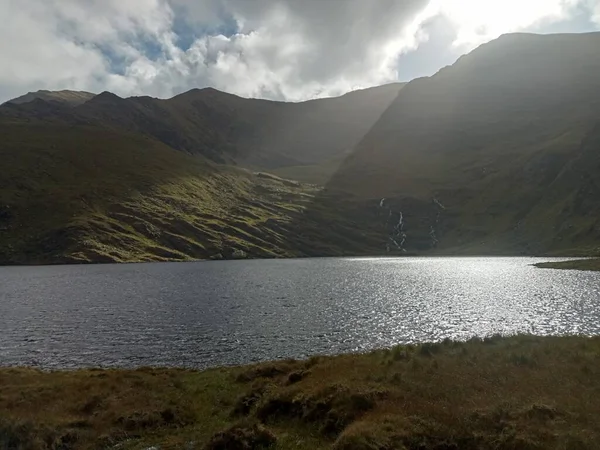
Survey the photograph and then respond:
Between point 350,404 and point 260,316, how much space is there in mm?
56443

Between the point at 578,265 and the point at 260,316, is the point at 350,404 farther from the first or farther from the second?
the point at 578,265

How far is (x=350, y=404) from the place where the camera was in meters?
25.1

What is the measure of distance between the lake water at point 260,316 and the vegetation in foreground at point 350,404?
727 inches

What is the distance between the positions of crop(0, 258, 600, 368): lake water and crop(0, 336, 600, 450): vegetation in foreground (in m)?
18.5

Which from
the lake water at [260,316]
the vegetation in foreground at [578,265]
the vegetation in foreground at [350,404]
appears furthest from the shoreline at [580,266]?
the vegetation in foreground at [350,404]

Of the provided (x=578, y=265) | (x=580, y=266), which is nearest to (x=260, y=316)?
(x=580, y=266)

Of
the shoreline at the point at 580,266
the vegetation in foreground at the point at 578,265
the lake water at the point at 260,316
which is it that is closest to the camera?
the lake water at the point at 260,316

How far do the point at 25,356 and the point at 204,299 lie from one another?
49522 millimetres

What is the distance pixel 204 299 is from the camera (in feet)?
344

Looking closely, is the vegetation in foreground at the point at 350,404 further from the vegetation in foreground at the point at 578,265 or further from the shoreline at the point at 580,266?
the vegetation in foreground at the point at 578,265

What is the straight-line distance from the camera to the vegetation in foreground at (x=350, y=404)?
20.9 m

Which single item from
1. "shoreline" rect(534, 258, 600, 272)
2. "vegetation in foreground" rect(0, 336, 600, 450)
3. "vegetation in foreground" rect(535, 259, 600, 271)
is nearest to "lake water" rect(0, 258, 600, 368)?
"vegetation in foreground" rect(0, 336, 600, 450)

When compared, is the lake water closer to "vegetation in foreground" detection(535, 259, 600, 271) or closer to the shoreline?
the shoreline

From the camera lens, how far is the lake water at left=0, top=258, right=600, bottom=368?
5794 centimetres
